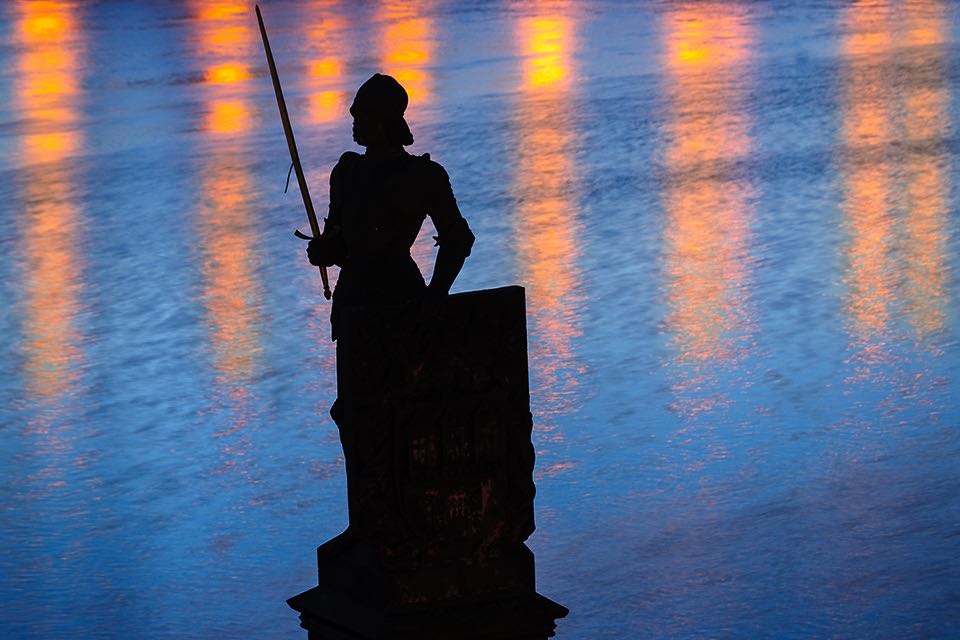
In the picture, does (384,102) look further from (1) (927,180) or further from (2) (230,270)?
(1) (927,180)

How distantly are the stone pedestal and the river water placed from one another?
1.34 m

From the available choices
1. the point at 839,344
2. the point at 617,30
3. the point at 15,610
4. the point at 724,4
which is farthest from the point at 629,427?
the point at 724,4

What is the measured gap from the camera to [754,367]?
8.65 metres

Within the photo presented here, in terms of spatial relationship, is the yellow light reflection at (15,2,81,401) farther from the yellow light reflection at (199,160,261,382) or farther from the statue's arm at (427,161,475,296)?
the statue's arm at (427,161,475,296)

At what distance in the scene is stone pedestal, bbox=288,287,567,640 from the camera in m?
4.56

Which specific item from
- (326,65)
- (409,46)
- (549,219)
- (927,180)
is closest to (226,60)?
(326,65)

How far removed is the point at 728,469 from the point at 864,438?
0.63 m

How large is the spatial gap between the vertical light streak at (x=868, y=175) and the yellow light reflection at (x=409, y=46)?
3445 millimetres

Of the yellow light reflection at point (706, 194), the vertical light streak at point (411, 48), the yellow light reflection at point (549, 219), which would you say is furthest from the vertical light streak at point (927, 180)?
the vertical light streak at point (411, 48)

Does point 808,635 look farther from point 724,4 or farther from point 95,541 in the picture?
point 724,4

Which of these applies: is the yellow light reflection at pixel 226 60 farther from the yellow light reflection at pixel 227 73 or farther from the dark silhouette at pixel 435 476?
the dark silhouette at pixel 435 476

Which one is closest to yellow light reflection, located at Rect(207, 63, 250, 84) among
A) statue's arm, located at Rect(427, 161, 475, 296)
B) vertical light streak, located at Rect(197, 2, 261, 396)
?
vertical light streak, located at Rect(197, 2, 261, 396)

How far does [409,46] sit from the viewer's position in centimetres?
1941

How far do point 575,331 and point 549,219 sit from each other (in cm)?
249
